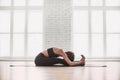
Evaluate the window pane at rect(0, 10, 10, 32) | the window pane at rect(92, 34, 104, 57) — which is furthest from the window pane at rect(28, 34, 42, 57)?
the window pane at rect(92, 34, 104, 57)

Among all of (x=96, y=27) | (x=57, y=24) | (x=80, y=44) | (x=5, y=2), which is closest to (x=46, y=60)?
Result: (x=57, y=24)

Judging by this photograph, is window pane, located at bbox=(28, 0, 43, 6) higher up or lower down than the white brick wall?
higher up

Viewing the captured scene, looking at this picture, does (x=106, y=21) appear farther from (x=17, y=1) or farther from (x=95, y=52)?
(x=17, y=1)

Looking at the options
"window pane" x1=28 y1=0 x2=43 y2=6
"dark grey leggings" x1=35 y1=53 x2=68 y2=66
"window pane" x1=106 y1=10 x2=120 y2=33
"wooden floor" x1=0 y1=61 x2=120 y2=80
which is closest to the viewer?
"wooden floor" x1=0 y1=61 x2=120 y2=80

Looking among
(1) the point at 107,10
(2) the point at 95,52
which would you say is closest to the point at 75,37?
(2) the point at 95,52

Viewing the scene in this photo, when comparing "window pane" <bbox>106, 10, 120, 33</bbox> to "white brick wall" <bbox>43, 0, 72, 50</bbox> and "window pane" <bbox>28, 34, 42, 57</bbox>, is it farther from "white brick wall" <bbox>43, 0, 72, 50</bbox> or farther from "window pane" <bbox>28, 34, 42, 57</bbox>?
"window pane" <bbox>28, 34, 42, 57</bbox>

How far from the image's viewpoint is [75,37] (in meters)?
10.8

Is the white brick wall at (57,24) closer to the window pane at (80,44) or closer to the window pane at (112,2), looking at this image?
the window pane at (80,44)

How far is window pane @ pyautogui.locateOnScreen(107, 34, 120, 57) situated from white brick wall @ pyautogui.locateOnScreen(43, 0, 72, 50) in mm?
1532

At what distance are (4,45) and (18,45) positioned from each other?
54cm

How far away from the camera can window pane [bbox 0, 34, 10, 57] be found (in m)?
10.9

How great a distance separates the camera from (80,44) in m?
10.8

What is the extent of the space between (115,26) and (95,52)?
126 cm

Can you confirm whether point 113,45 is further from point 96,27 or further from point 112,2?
point 112,2
